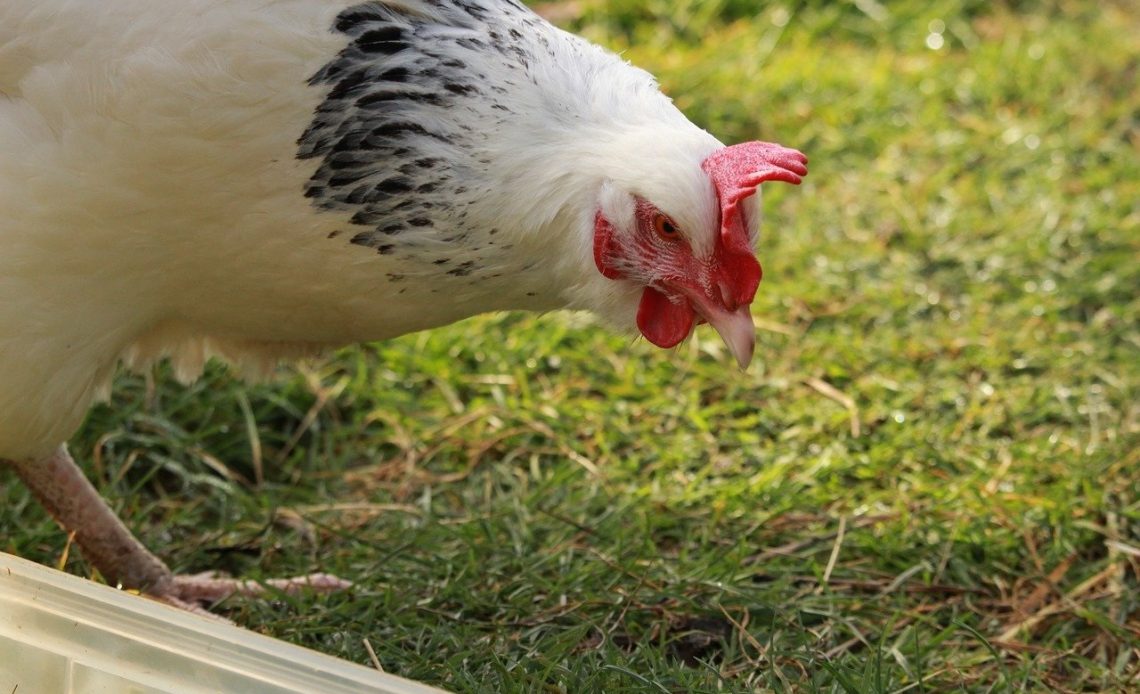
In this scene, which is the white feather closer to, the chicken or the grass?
the chicken

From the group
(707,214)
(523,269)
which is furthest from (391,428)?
(707,214)

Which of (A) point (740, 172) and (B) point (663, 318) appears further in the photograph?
(B) point (663, 318)

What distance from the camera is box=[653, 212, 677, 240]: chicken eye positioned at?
2.09 metres

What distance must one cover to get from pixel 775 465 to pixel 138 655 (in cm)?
159

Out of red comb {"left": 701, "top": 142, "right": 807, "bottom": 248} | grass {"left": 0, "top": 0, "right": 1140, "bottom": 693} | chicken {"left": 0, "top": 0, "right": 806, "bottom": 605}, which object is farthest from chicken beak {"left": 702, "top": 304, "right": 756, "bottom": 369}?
grass {"left": 0, "top": 0, "right": 1140, "bottom": 693}

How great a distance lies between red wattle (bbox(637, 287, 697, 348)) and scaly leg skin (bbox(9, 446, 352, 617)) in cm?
87

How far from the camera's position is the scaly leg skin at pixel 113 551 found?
2609 millimetres

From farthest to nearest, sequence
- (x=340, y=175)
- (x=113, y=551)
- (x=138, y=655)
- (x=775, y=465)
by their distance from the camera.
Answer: (x=775, y=465) → (x=113, y=551) → (x=340, y=175) → (x=138, y=655)

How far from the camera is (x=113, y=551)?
2.66m

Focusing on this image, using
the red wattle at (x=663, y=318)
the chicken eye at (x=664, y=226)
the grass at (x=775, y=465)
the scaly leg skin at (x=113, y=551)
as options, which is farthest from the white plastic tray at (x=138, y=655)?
the chicken eye at (x=664, y=226)

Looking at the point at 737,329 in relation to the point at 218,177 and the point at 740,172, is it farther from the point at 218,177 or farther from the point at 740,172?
the point at 218,177

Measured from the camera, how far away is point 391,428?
11.0ft

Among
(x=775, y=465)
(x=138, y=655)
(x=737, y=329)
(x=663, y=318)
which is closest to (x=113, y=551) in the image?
(x=138, y=655)

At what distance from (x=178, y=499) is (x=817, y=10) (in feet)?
10.7
